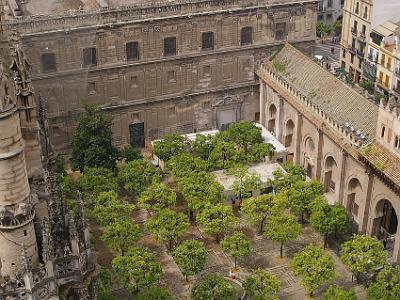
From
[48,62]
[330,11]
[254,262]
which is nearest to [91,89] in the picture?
[48,62]

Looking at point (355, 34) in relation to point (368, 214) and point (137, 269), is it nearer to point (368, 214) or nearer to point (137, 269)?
point (368, 214)

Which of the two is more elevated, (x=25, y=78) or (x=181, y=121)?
(x=25, y=78)

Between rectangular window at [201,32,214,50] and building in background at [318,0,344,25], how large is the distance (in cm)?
4289

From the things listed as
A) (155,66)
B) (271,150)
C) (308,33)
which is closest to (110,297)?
(271,150)

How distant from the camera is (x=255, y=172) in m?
60.9

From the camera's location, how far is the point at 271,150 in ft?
214

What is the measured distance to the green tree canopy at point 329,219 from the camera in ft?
170

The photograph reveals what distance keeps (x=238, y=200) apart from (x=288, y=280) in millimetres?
12029

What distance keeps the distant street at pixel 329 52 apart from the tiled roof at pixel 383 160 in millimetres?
46037

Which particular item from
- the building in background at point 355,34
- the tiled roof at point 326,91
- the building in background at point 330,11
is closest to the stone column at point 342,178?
the tiled roof at point 326,91

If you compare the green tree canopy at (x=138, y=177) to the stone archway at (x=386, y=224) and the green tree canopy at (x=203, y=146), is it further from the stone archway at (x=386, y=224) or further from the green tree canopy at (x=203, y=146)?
the stone archway at (x=386, y=224)

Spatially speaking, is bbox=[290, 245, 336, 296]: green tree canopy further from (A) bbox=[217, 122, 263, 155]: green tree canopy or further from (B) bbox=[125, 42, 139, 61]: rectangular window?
(B) bbox=[125, 42, 139, 61]: rectangular window

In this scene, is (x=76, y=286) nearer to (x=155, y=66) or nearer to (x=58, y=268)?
(x=58, y=268)

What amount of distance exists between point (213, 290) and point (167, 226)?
8.77 metres
